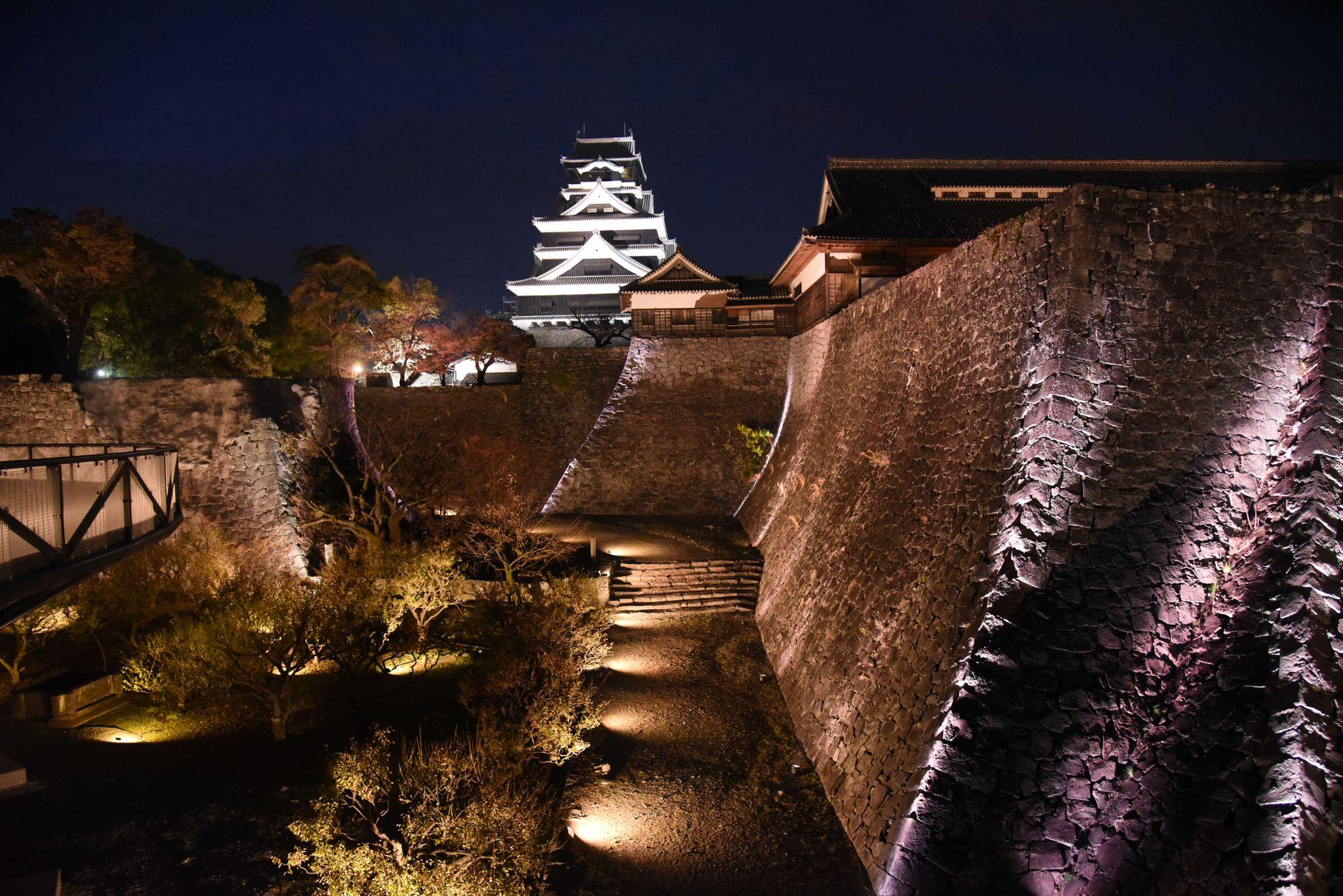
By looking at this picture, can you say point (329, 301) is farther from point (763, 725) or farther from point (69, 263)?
point (763, 725)

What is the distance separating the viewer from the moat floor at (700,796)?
6.22 meters

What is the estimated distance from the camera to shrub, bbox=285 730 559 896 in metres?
4.89

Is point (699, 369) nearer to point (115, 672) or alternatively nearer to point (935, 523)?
point (935, 523)

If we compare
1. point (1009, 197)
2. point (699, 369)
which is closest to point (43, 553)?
point (699, 369)

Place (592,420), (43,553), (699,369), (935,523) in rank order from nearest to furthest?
(43,553), (935,523), (699,369), (592,420)

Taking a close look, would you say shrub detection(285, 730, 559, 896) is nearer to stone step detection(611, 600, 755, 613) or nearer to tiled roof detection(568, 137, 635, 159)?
stone step detection(611, 600, 755, 613)

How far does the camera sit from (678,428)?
18953 millimetres

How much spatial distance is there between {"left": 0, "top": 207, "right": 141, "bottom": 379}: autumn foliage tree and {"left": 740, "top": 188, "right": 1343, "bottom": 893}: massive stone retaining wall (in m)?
18.7

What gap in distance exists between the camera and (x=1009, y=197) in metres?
17.8

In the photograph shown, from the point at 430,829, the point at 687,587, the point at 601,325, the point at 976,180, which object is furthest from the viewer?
the point at 601,325

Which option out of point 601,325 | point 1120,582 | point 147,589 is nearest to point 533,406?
point 601,325

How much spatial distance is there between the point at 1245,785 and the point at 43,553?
26.8 ft

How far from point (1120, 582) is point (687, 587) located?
29.7 feet

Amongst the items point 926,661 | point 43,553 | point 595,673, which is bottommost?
point 595,673
